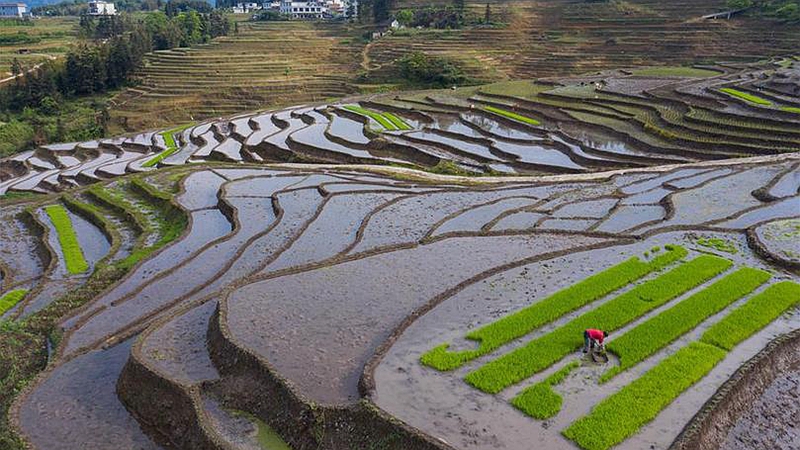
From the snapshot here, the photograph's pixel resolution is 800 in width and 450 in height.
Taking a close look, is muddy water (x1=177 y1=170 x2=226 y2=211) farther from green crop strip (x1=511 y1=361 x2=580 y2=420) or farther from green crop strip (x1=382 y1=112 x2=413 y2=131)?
green crop strip (x1=511 y1=361 x2=580 y2=420)

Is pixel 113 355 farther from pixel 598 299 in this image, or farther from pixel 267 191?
pixel 267 191

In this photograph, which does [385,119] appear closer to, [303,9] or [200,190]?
[200,190]

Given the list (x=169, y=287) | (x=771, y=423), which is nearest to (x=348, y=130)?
(x=169, y=287)

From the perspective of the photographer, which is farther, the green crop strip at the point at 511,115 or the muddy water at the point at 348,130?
the green crop strip at the point at 511,115

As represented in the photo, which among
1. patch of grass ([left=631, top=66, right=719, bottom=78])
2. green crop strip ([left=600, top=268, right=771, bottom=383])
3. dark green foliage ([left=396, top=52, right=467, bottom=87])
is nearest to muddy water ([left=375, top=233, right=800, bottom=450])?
green crop strip ([left=600, top=268, right=771, bottom=383])

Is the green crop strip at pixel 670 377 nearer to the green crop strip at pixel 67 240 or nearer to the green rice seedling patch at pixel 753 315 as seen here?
the green rice seedling patch at pixel 753 315

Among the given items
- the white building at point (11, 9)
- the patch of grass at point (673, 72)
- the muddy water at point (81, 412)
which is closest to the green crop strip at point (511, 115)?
the patch of grass at point (673, 72)
